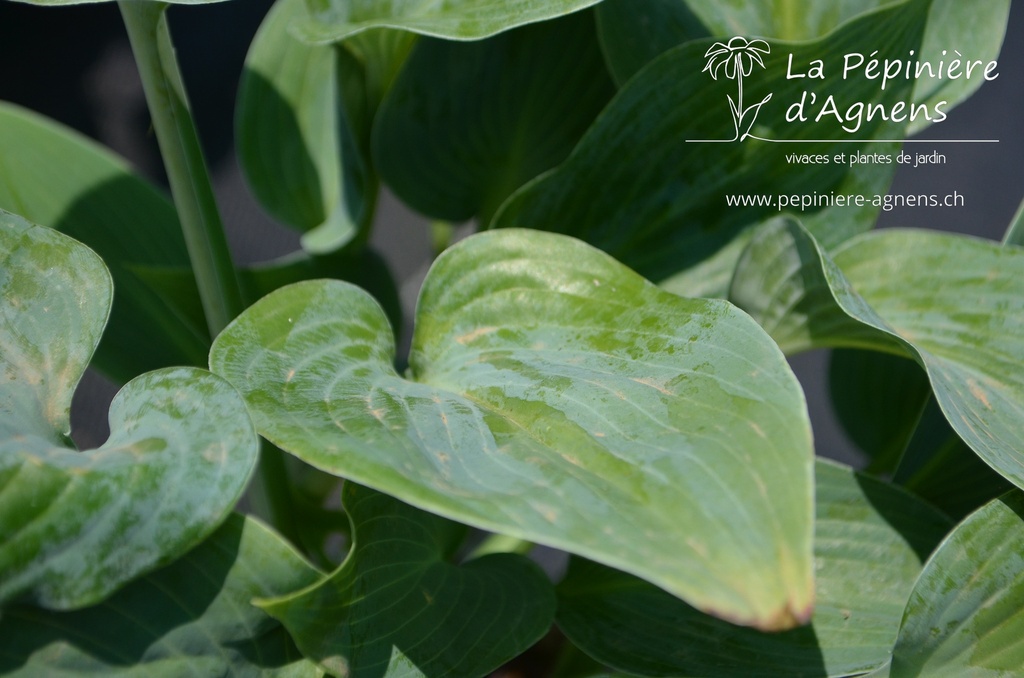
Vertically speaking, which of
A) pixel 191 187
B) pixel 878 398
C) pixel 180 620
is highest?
pixel 191 187

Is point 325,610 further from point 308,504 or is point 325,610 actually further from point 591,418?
point 308,504

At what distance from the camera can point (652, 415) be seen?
265 millimetres

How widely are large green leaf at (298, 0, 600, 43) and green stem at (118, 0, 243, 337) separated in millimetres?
65

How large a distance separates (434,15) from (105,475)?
251 millimetres

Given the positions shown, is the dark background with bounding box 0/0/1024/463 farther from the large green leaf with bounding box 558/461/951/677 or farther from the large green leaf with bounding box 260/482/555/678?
the large green leaf with bounding box 260/482/555/678

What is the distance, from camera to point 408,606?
12.1 inches

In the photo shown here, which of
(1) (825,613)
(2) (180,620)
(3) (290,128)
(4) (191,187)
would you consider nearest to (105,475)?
(2) (180,620)

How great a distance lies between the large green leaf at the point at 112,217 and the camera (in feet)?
1.62

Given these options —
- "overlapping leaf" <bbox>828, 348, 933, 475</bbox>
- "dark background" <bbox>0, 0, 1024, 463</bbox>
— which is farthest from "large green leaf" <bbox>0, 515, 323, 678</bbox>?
"dark background" <bbox>0, 0, 1024, 463</bbox>

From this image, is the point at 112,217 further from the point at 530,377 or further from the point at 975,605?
the point at 975,605

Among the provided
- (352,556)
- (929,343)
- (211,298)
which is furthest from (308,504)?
(929,343)

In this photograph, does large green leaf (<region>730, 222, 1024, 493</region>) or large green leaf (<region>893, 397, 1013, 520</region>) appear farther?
large green leaf (<region>893, 397, 1013, 520</region>)

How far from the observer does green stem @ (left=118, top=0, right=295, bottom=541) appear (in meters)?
0.35

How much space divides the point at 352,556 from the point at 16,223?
0.59ft
